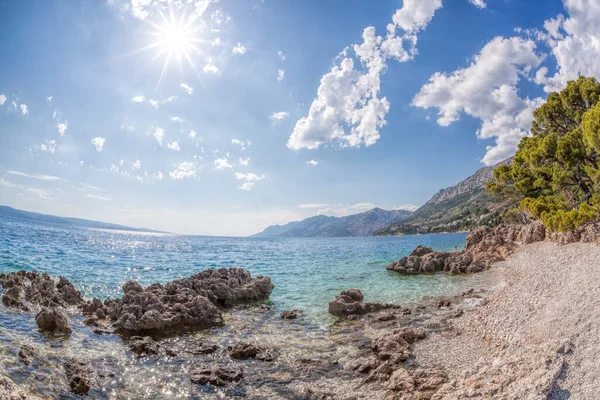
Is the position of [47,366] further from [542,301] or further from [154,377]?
[542,301]

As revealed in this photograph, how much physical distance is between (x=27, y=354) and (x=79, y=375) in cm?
234

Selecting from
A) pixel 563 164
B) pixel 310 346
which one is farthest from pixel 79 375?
pixel 563 164

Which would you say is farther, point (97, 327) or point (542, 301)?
point (97, 327)

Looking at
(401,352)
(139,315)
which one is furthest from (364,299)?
(139,315)

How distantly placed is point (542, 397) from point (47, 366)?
15.0m

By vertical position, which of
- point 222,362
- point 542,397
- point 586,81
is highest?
point 586,81

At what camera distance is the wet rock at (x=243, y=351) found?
1390 cm

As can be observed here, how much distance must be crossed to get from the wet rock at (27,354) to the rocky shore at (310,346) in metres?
0.06

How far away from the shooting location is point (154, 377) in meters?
11.9

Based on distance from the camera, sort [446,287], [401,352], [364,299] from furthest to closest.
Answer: [446,287] < [364,299] < [401,352]

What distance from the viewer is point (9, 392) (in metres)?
8.21

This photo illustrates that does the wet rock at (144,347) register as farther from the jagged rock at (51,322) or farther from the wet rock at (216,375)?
the jagged rock at (51,322)

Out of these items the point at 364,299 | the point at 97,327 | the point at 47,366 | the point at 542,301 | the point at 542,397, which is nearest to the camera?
the point at 542,397

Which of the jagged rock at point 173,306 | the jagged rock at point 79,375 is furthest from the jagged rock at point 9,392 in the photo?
the jagged rock at point 173,306
